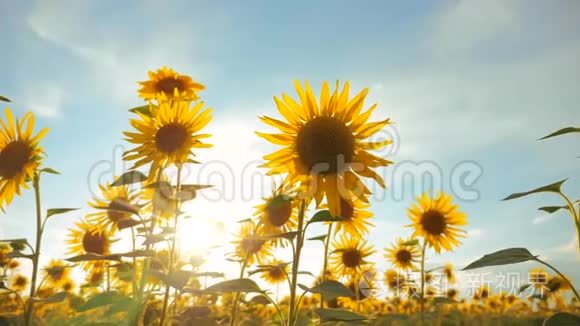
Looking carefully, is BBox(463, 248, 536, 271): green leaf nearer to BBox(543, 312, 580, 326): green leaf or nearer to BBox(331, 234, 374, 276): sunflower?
BBox(543, 312, 580, 326): green leaf

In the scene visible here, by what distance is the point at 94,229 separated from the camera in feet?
19.8

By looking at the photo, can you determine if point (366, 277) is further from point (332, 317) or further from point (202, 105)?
point (332, 317)

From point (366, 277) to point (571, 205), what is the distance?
4833 mm

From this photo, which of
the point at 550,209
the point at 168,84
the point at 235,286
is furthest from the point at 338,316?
the point at 168,84

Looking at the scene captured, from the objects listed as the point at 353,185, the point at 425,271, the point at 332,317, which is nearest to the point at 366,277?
the point at 425,271

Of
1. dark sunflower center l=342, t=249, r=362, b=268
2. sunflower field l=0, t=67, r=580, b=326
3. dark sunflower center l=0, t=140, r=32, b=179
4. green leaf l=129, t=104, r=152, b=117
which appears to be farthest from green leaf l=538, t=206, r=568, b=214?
dark sunflower center l=342, t=249, r=362, b=268

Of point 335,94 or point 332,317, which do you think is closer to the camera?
point 332,317

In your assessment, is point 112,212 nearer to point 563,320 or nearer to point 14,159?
point 14,159

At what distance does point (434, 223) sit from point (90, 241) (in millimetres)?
5343

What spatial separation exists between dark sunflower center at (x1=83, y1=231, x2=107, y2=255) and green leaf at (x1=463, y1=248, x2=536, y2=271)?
536 cm

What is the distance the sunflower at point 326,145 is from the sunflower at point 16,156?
7.43 ft

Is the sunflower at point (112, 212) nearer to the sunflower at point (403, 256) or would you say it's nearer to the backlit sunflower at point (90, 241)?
the backlit sunflower at point (90, 241)

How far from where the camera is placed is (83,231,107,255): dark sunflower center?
19.8 ft

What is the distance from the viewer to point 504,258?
2047 millimetres
